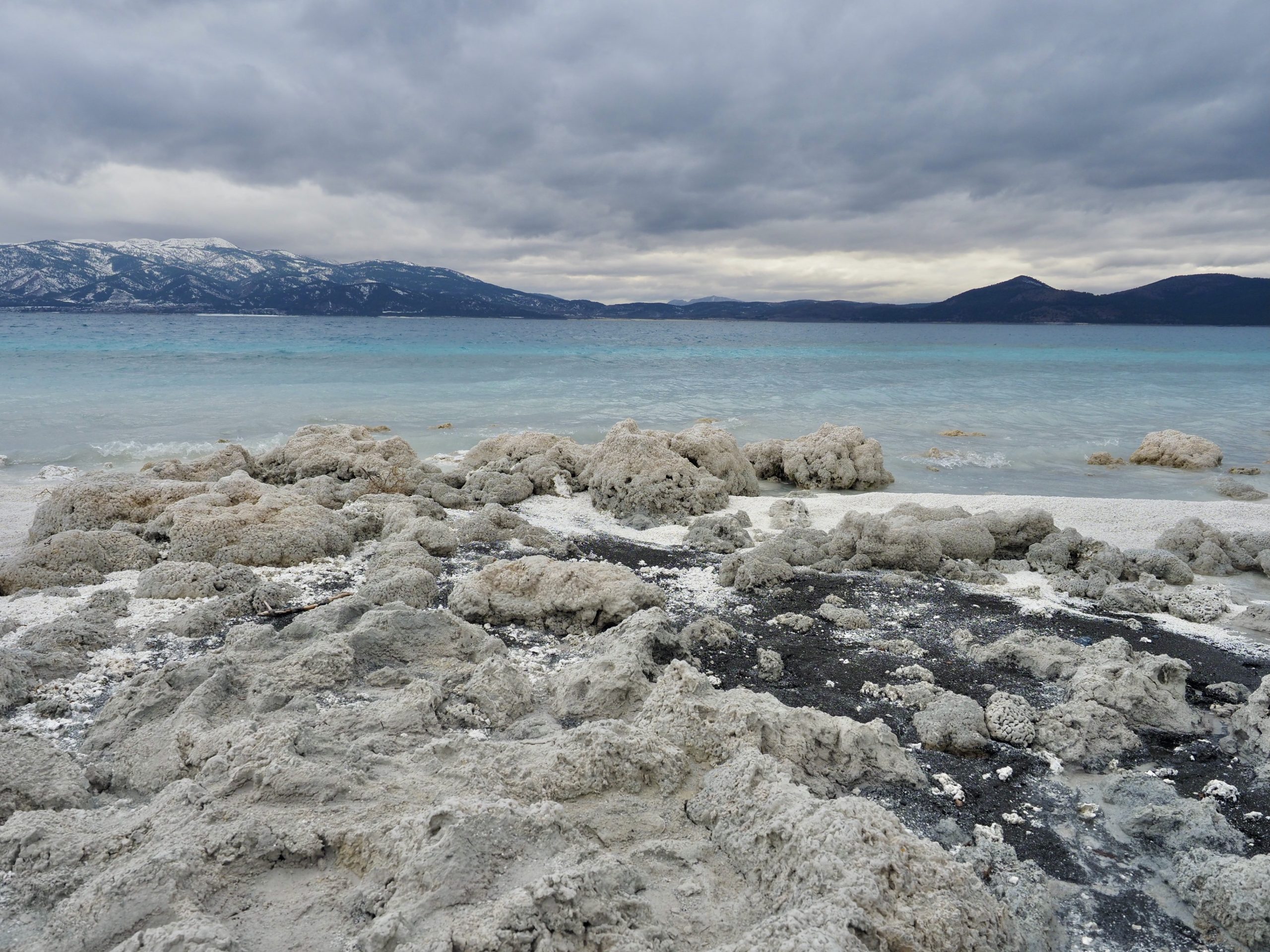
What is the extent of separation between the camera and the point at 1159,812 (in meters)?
3.04

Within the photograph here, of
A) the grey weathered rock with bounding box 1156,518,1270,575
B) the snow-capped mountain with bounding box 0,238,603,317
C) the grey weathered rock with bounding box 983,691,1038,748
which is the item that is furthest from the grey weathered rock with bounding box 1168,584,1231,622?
the snow-capped mountain with bounding box 0,238,603,317

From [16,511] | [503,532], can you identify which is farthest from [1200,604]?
[16,511]

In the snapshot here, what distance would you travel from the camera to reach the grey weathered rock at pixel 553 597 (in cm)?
511

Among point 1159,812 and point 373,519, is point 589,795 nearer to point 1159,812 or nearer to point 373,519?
point 1159,812

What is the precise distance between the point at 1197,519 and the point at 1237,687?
4.31 metres

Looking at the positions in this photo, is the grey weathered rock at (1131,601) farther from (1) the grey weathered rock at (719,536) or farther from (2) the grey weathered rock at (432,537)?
(2) the grey weathered rock at (432,537)

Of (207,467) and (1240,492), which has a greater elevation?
(207,467)

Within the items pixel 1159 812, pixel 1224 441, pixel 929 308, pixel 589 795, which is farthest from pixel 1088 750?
pixel 929 308

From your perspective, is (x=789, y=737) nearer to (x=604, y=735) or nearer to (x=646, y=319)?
(x=604, y=735)

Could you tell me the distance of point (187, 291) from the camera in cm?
12519

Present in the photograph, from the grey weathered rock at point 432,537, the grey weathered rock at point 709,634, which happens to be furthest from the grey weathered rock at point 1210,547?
the grey weathered rock at point 432,537

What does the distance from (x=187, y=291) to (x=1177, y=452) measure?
145378 millimetres

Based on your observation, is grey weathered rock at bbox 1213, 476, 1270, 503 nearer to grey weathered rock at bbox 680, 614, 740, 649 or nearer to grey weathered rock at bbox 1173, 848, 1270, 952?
grey weathered rock at bbox 680, 614, 740, 649

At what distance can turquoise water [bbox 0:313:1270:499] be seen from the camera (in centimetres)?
1449
